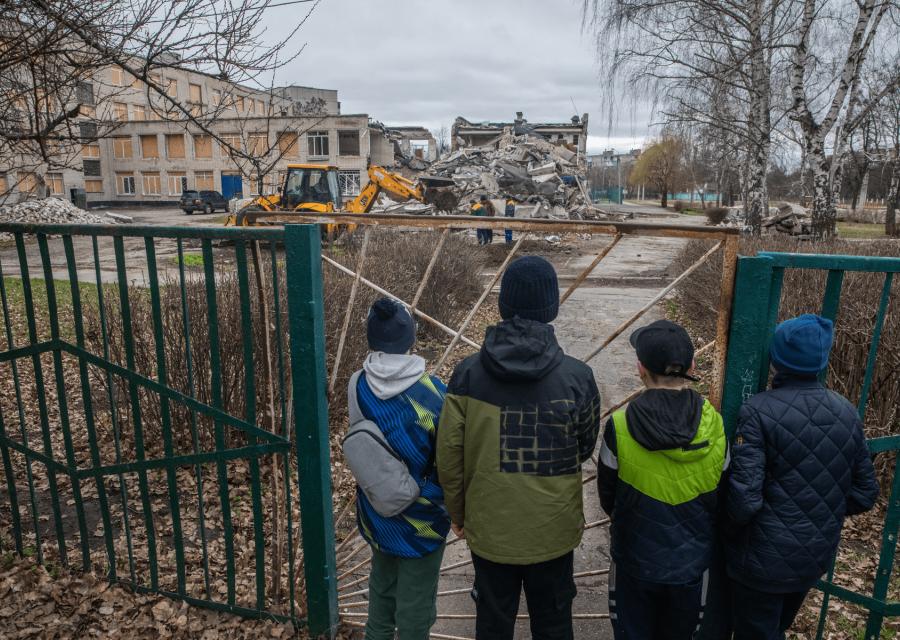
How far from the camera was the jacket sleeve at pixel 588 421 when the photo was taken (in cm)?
207

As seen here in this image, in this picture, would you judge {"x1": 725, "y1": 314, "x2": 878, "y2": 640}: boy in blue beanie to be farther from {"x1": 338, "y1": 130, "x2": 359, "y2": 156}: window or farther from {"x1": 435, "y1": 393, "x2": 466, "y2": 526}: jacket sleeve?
{"x1": 338, "y1": 130, "x2": 359, "y2": 156}: window

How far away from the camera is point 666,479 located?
2.04 m

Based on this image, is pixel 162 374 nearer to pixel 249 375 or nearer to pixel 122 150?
pixel 249 375

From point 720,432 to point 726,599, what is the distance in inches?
28.8

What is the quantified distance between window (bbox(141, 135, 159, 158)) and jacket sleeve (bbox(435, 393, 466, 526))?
50.8 meters

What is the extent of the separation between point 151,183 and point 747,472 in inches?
2038

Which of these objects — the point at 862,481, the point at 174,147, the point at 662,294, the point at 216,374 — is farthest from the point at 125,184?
the point at 862,481

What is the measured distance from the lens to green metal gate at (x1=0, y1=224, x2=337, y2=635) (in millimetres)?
2547

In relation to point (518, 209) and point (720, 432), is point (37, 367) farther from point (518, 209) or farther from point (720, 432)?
point (518, 209)

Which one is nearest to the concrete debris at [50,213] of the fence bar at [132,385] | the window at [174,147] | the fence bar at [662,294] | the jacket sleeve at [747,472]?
the window at [174,147]

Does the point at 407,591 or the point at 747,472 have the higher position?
the point at 747,472

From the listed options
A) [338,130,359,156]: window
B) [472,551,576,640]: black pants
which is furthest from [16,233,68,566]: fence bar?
[338,130,359,156]: window

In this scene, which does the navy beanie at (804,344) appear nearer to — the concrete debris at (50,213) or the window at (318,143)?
the concrete debris at (50,213)

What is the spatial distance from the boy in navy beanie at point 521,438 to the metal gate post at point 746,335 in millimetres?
541
